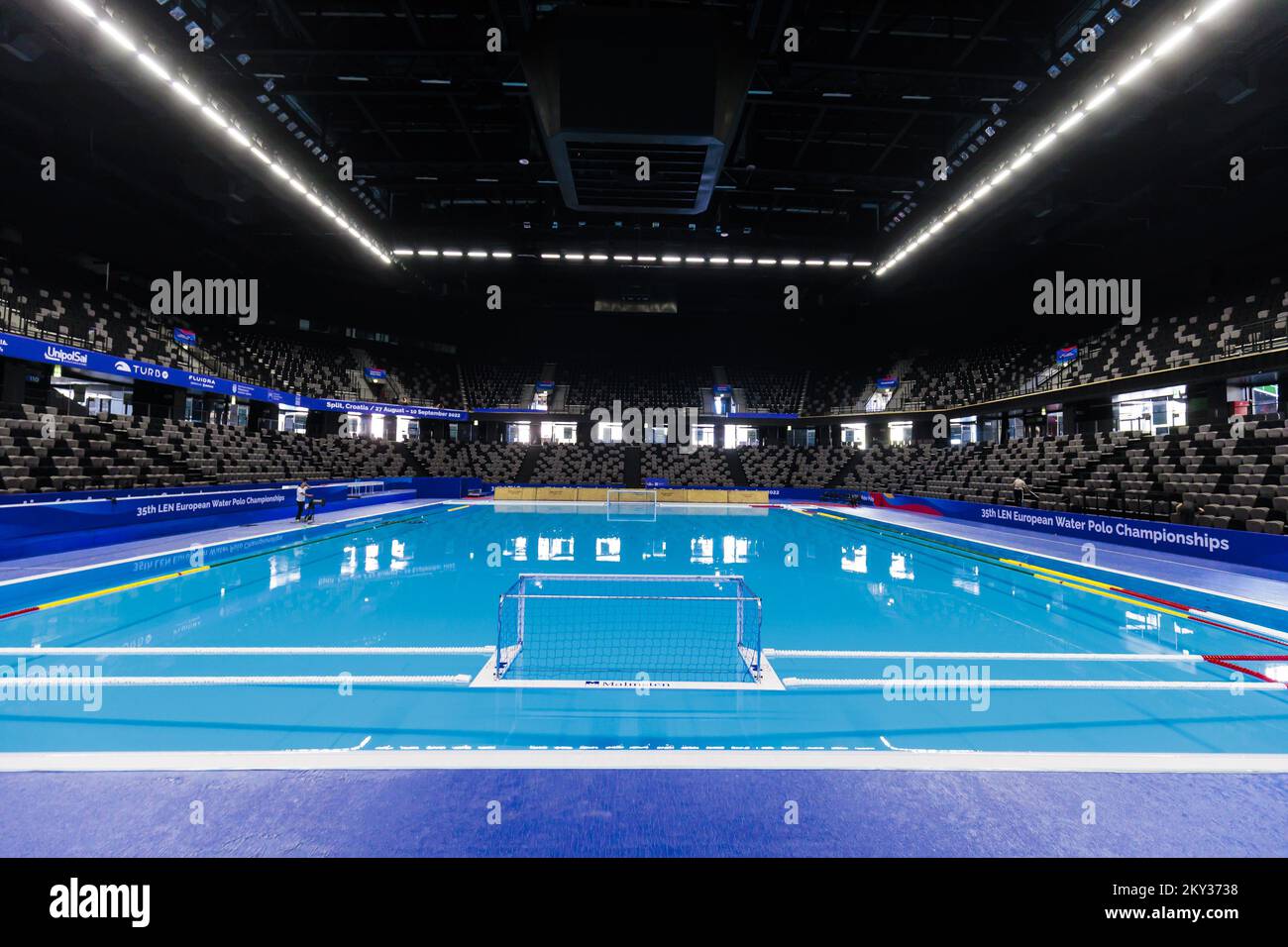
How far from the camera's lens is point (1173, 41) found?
816 cm

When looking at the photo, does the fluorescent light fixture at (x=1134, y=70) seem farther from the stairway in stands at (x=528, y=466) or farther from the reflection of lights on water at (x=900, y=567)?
the stairway in stands at (x=528, y=466)

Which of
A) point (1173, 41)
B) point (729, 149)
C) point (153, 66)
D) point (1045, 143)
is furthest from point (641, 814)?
point (1045, 143)

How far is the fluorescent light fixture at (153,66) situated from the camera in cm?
891

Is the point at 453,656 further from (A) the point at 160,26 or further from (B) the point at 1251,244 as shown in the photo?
(B) the point at 1251,244

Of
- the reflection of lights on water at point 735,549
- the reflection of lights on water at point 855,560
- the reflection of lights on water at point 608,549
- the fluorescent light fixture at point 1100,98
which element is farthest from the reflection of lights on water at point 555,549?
the fluorescent light fixture at point 1100,98

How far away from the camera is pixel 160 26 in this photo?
915 cm

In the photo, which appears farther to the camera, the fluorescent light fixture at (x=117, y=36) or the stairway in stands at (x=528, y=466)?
the stairway in stands at (x=528, y=466)

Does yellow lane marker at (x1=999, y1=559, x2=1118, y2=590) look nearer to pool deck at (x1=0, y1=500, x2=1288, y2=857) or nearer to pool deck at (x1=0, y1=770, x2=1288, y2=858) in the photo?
pool deck at (x1=0, y1=500, x2=1288, y2=857)

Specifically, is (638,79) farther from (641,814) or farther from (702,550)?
(641,814)

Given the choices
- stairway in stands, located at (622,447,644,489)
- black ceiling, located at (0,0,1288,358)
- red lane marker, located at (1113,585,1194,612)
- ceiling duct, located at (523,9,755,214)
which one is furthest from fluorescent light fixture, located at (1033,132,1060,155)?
stairway in stands, located at (622,447,644,489)

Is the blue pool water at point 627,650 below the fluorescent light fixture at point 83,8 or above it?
below

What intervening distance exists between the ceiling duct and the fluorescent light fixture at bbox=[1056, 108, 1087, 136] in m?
7.62

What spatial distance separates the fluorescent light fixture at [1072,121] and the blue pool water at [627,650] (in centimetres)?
936
